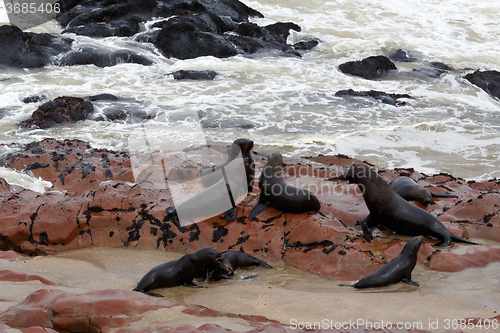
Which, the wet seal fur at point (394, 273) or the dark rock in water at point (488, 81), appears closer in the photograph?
the wet seal fur at point (394, 273)

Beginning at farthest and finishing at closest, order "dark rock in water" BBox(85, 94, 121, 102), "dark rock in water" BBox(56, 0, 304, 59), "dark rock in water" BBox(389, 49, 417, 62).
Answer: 1. "dark rock in water" BBox(389, 49, 417, 62)
2. "dark rock in water" BBox(56, 0, 304, 59)
3. "dark rock in water" BBox(85, 94, 121, 102)

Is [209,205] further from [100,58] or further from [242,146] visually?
[100,58]

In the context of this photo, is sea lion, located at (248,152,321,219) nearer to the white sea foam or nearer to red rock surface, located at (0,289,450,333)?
red rock surface, located at (0,289,450,333)

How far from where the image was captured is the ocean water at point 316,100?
10.6m

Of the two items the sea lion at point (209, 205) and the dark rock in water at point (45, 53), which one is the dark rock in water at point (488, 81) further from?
the sea lion at point (209, 205)

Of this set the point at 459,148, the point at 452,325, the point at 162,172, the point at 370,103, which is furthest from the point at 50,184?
the point at 370,103

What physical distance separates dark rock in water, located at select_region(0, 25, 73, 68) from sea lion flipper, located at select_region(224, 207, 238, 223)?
14.5m

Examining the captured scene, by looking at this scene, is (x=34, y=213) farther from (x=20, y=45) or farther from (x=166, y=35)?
(x=166, y=35)

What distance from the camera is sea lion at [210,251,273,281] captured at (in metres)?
4.08

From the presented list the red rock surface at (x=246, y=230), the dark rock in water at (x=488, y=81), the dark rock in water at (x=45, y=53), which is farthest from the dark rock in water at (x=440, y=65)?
the red rock surface at (x=246, y=230)

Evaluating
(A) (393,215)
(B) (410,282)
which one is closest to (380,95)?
(A) (393,215)

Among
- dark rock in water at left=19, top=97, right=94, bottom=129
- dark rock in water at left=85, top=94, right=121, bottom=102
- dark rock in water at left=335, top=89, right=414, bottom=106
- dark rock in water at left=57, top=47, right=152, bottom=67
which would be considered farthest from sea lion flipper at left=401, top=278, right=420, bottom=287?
dark rock in water at left=57, top=47, right=152, bottom=67

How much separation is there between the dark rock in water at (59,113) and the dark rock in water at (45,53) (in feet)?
18.9

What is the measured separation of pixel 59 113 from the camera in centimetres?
1163
